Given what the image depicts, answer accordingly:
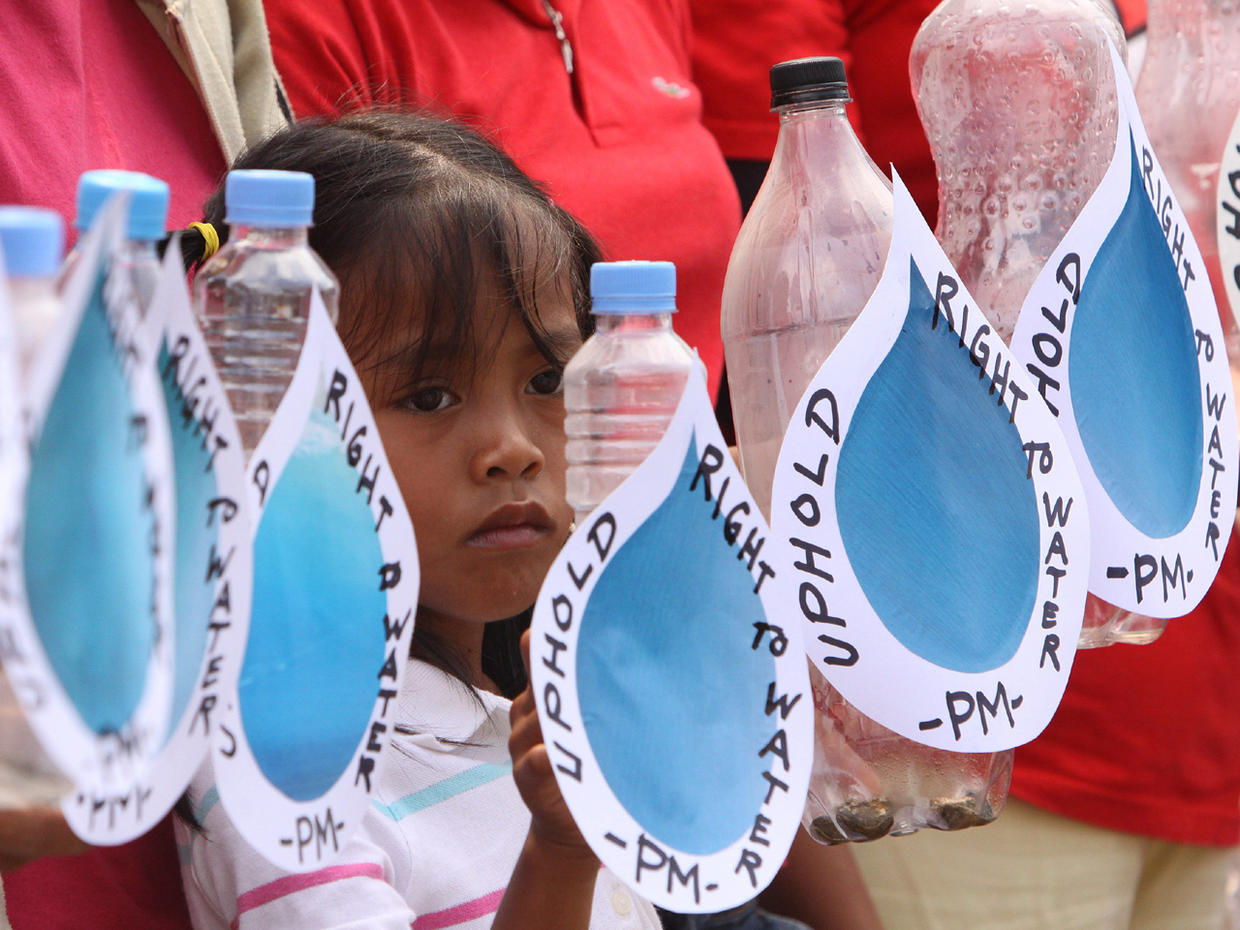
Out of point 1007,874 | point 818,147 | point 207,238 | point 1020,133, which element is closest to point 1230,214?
point 1020,133

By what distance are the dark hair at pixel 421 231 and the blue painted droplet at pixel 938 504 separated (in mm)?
384

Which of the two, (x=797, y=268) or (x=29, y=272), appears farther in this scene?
(x=797, y=268)

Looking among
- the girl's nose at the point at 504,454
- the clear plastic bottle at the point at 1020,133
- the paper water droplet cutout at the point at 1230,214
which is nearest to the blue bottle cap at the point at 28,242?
the girl's nose at the point at 504,454

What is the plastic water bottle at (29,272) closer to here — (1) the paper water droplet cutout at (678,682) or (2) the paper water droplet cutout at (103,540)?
(2) the paper water droplet cutout at (103,540)

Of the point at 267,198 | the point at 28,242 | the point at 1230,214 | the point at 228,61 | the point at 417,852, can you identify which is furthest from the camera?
the point at 228,61

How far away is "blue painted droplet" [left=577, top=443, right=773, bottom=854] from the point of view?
2.12ft

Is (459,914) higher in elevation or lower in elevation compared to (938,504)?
lower

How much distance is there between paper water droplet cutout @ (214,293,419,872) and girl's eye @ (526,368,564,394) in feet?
1.54

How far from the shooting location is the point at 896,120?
188 cm

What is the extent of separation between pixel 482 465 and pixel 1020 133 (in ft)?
1.53

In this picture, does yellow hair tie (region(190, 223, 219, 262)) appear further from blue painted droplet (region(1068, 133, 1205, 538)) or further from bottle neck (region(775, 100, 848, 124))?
blue painted droplet (region(1068, 133, 1205, 538))

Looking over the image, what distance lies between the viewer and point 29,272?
493 millimetres

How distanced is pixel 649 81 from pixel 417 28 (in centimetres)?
32

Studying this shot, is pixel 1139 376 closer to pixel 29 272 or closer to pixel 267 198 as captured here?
pixel 267 198
